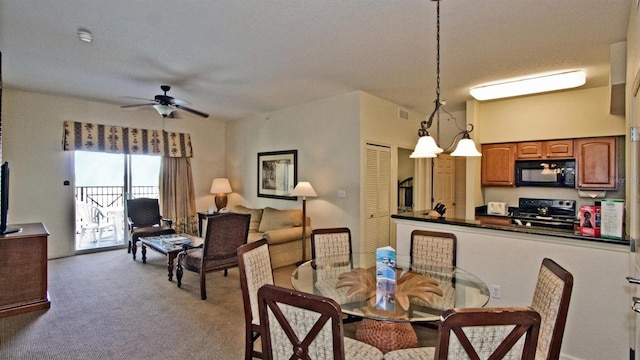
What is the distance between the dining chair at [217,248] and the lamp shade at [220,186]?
2.80 m

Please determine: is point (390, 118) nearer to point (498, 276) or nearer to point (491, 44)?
point (491, 44)

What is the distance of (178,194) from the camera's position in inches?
251

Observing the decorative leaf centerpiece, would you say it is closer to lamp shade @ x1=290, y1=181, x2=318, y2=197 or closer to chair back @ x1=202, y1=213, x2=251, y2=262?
chair back @ x1=202, y1=213, x2=251, y2=262

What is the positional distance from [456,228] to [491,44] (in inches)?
71.3

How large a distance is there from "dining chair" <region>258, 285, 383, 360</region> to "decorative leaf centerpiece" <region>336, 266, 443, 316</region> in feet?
1.73

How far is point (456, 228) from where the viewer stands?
9.57ft

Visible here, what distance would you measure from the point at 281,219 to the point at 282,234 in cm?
50

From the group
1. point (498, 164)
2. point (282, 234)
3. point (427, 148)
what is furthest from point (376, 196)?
point (427, 148)

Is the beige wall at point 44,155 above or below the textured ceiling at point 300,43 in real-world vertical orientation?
below

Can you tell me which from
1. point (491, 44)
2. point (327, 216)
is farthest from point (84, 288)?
point (491, 44)

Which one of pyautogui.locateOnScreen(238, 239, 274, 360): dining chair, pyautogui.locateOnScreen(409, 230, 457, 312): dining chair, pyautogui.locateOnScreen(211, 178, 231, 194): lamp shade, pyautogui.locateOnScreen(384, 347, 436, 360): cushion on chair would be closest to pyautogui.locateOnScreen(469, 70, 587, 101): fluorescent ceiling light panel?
pyautogui.locateOnScreen(409, 230, 457, 312): dining chair

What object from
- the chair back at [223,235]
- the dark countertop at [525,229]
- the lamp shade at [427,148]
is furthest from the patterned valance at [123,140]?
the lamp shade at [427,148]

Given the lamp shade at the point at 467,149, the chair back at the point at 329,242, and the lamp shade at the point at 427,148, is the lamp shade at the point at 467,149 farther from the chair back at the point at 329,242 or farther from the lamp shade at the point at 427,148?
the chair back at the point at 329,242

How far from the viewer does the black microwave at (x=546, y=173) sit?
4352 millimetres
